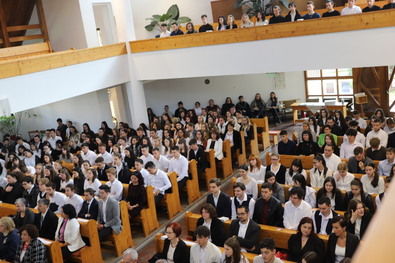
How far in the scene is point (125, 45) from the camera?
42.8 feet

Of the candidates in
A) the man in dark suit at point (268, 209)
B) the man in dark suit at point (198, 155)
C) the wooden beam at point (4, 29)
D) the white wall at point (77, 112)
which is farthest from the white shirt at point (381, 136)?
the wooden beam at point (4, 29)

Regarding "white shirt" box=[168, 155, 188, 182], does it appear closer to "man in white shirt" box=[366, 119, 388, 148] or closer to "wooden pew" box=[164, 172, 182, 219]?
Result: "wooden pew" box=[164, 172, 182, 219]

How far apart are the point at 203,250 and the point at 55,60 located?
747cm

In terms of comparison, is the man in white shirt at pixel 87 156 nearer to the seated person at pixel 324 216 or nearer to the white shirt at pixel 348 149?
the white shirt at pixel 348 149

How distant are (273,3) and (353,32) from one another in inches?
228

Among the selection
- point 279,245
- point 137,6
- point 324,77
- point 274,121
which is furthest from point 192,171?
point 137,6

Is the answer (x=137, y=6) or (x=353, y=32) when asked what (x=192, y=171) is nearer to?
(x=353, y=32)

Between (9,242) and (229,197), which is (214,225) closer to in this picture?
(229,197)

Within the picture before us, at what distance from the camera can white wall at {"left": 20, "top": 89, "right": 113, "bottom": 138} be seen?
46.8 ft

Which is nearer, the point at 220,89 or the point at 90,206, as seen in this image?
the point at 90,206

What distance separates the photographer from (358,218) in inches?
213

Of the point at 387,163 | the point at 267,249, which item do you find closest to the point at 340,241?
the point at 267,249

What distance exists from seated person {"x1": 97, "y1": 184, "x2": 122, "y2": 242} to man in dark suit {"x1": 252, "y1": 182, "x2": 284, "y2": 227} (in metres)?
2.40

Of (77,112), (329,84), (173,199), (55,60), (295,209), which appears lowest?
(173,199)
